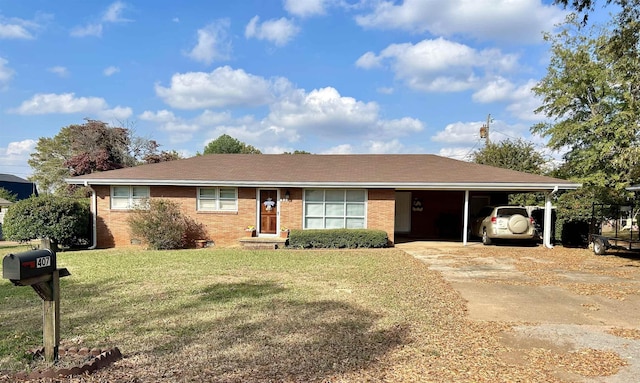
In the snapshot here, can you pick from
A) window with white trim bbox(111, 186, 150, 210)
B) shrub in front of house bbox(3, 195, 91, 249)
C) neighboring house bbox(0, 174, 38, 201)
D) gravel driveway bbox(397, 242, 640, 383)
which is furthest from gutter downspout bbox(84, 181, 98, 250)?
neighboring house bbox(0, 174, 38, 201)

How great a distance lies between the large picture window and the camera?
51.9 feet

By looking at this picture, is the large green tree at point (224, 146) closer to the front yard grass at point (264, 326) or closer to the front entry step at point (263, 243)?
the front entry step at point (263, 243)

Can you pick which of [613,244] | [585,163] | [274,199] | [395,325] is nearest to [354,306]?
[395,325]

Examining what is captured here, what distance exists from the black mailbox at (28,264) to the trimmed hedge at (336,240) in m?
10.8

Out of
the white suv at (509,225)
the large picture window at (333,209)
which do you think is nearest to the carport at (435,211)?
the white suv at (509,225)

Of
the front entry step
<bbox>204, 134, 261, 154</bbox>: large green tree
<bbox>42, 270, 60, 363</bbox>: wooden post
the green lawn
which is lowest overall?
the front entry step

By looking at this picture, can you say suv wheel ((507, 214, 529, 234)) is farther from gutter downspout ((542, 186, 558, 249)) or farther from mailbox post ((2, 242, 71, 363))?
mailbox post ((2, 242, 71, 363))

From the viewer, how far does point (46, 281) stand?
3.87 m

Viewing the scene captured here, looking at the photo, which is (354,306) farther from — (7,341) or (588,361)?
(7,341)

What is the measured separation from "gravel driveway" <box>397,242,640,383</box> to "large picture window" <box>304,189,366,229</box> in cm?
313

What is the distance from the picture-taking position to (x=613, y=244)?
13.0m

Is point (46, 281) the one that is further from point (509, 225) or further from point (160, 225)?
point (509, 225)

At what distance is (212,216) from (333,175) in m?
4.99

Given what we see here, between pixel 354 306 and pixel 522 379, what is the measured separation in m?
2.93
